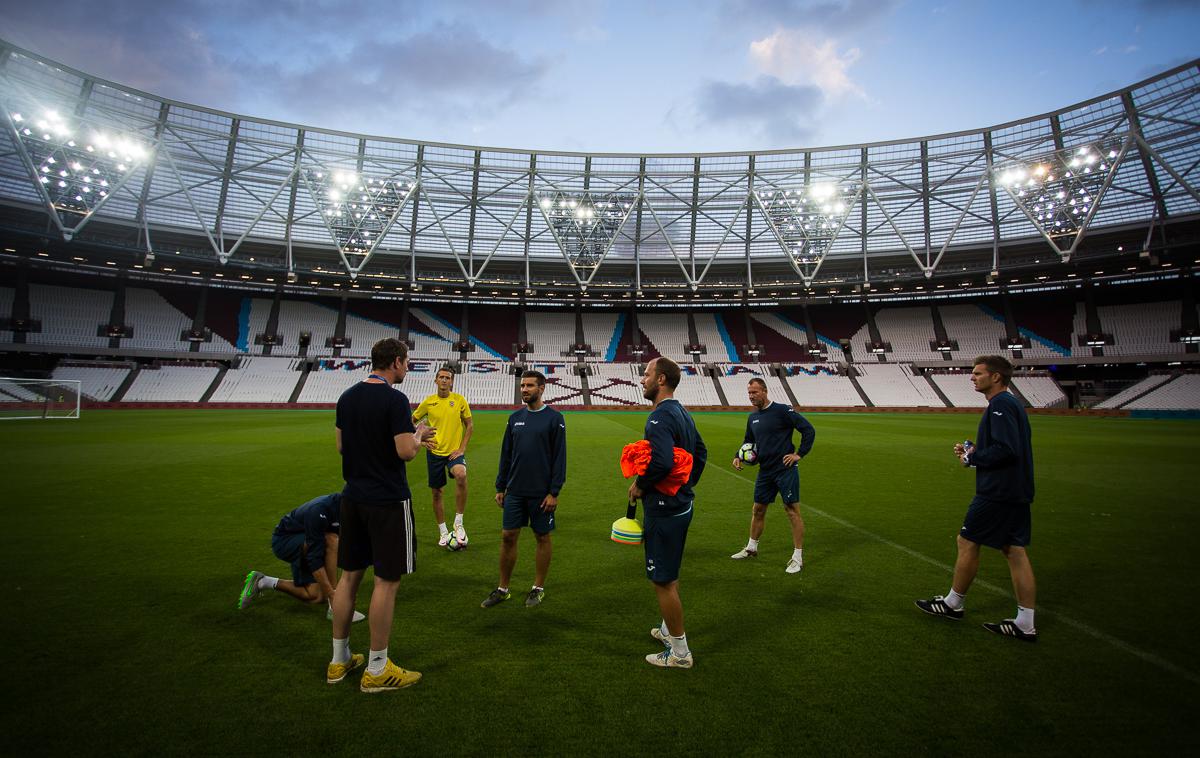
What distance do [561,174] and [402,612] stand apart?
136ft

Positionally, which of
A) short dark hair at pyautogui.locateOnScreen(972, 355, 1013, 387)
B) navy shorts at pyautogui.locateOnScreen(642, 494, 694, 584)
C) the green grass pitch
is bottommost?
the green grass pitch

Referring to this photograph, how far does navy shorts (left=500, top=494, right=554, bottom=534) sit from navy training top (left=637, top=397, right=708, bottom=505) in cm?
142

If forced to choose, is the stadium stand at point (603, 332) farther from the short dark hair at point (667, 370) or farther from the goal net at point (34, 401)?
the short dark hair at point (667, 370)

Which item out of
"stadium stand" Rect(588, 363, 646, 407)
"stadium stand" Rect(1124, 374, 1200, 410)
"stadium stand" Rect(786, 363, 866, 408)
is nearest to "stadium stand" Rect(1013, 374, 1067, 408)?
"stadium stand" Rect(1124, 374, 1200, 410)

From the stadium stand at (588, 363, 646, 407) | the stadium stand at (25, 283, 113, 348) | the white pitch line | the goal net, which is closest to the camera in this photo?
the white pitch line

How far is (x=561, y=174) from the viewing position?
41.3 metres

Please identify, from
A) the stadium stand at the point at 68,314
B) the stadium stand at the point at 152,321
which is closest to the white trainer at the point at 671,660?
the stadium stand at the point at 152,321

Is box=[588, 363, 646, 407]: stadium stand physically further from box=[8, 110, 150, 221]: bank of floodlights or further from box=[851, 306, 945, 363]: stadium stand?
box=[8, 110, 150, 221]: bank of floodlights

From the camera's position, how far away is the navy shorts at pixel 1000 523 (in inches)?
166

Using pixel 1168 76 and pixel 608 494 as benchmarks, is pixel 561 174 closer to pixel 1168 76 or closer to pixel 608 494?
pixel 608 494

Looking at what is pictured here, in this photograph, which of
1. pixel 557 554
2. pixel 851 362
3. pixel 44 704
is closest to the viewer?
pixel 44 704

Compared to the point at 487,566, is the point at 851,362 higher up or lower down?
higher up

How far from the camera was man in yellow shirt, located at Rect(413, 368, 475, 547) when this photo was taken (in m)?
6.57

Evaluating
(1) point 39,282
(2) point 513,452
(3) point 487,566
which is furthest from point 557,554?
(1) point 39,282
